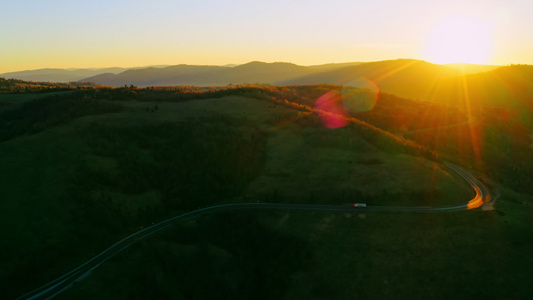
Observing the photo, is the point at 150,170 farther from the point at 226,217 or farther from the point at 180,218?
the point at 226,217

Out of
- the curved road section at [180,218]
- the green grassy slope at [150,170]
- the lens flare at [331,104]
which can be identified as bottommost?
the curved road section at [180,218]

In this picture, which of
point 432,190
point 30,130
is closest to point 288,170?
point 432,190

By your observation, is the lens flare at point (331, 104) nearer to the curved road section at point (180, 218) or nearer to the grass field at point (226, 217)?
the grass field at point (226, 217)

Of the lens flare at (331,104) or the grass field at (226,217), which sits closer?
the grass field at (226,217)

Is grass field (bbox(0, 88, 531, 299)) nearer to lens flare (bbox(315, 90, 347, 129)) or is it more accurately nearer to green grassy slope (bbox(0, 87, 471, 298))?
green grassy slope (bbox(0, 87, 471, 298))

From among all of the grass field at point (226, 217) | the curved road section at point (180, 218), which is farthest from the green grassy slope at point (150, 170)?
the curved road section at point (180, 218)

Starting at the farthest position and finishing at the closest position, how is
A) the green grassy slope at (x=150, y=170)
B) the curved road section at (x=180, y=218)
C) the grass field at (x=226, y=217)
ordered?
the green grassy slope at (x=150, y=170) → the grass field at (x=226, y=217) → the curved road section at (x=180, y=218)

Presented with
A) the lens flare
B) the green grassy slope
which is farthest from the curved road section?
the lens flare


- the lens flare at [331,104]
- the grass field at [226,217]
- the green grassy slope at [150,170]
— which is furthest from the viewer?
the lens flare at [331,104]

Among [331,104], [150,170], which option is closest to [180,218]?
[150,170]
